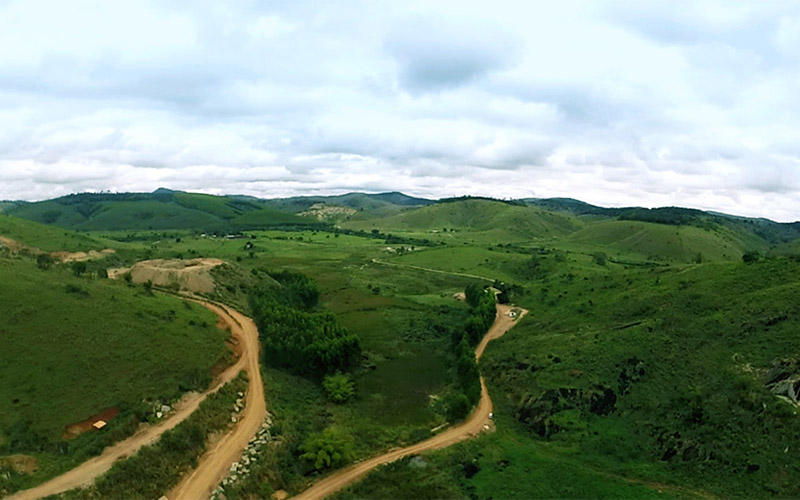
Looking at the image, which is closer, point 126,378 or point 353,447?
point 353,447

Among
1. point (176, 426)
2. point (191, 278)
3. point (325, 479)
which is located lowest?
point (325, 479)

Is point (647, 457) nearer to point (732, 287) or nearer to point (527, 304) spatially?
point (732, 287)

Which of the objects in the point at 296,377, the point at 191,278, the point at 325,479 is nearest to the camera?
the point at 325,479

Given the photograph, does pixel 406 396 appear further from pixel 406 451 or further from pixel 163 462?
pixel 163 462

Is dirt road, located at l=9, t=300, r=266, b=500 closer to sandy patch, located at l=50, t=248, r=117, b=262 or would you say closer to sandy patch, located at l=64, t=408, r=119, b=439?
sandy patch, located at l=64, t=408, r=119, b=439

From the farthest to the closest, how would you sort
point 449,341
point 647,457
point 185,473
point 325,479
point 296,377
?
point 449,341, point 296,377, point 647,457, point 325,479, point 185,473

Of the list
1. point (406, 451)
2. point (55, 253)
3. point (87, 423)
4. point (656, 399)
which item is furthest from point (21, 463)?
point (55, 253)

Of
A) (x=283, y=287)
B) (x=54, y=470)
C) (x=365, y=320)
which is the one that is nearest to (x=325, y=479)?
(x=54, y=470)
